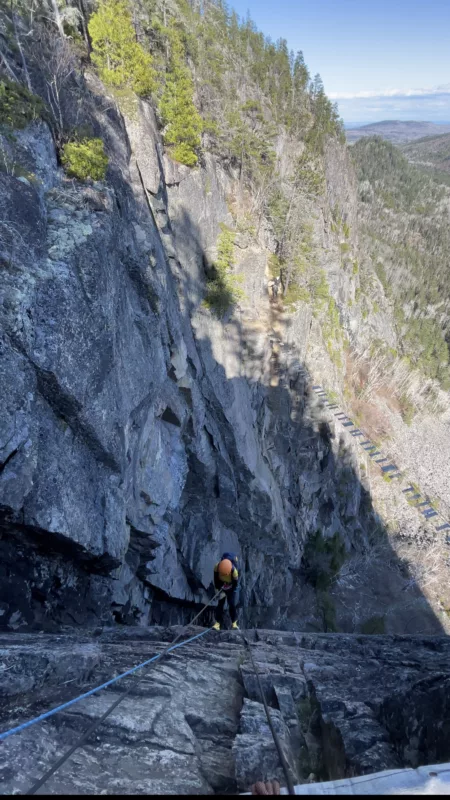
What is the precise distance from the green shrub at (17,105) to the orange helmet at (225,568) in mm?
10394

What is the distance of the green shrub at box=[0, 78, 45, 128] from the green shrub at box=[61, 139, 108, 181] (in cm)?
77

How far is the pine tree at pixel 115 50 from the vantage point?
12.5 meters

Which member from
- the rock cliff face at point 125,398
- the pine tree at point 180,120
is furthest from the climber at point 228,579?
the pine tree at point 180,120

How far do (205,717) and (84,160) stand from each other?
32.6 feet

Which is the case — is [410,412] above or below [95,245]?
below

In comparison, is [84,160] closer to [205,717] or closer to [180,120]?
[180,120]

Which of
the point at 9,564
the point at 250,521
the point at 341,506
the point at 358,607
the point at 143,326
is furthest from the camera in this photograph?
the point at 341,506

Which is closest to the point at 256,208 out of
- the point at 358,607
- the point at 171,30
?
the point at 171,30

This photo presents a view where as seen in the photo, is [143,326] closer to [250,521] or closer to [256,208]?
[250,521]

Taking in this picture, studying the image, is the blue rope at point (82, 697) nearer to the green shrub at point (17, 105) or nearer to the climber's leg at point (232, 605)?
the climber's leg at point (232, 605)

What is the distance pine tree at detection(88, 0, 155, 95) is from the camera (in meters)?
12.5

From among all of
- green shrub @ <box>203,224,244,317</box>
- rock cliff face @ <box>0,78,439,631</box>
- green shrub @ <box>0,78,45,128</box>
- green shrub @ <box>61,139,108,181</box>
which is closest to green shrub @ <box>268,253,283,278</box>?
rock cliff face @ <box>0,78,439,631</box>

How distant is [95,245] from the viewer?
7934 mm

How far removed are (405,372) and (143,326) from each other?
1944 inches
